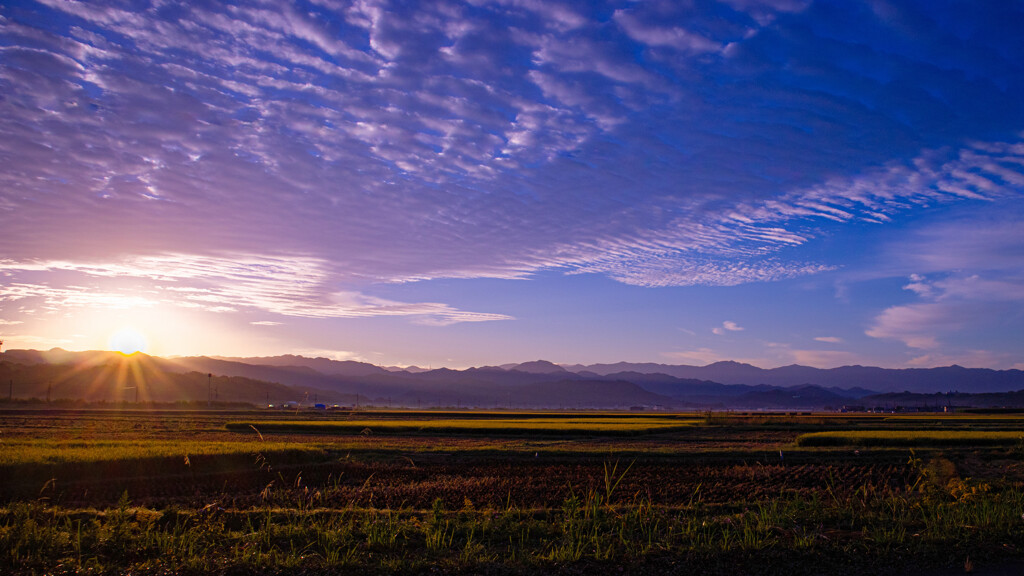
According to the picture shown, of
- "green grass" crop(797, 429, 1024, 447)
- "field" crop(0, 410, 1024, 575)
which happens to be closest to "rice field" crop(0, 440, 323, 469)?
"field" crop(0, 410, 1024, 575)

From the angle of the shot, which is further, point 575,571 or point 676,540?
point 676,540

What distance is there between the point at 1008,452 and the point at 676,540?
3078 cm

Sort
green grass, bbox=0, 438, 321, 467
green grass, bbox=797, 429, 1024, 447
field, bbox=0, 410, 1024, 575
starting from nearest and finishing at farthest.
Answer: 1. field, bbox=0, 410, 1024, 575
2. green grass, bbox=0, 438, 321, 467
3. green grass, bbox=797, 429, 1024, 447

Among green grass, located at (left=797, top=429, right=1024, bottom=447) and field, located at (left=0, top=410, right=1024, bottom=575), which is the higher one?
field, located at (left=0, top=410, right=1024, bottom=575)

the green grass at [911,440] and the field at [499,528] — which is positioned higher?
the field at [499,528]

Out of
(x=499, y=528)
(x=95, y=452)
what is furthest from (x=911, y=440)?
(x=95, y=452)

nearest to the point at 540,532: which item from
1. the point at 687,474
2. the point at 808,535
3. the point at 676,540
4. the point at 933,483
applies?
the point at 676,540

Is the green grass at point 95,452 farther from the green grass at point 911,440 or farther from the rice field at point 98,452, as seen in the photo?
the green grass at point 911,440

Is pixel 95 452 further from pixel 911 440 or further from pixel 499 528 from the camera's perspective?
Result: pixel 911 440

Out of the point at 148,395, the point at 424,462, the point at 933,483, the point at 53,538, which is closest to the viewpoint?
the point at 53,538

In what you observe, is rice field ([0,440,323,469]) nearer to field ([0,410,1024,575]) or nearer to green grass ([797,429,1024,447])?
field ([0,410,1024,575])

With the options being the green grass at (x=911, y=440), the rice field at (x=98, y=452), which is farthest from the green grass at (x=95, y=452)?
the green grass at (x=911, y=440)

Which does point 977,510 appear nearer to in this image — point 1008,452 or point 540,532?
point 540,532

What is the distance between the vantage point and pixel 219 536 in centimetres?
779
